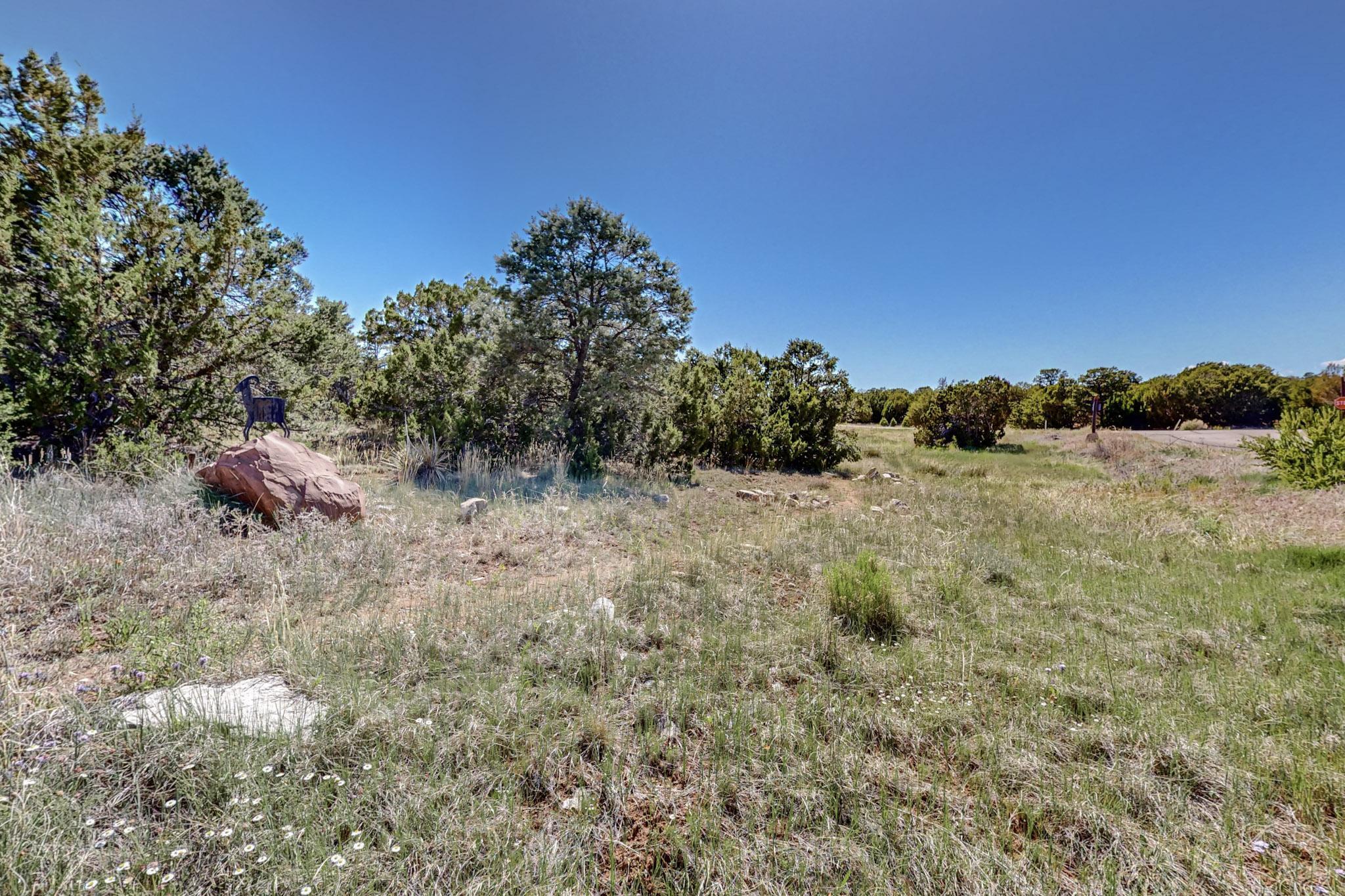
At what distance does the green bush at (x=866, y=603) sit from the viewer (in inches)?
133

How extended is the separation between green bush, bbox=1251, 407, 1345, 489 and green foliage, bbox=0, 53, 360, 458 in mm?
17789

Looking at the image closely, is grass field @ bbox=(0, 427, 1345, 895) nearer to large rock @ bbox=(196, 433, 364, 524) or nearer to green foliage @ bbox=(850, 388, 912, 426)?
large rock @ bbox=(196, 433, 364, 524)

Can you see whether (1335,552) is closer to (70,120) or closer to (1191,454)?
(1191,454)

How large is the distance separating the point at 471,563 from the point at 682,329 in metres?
6.80

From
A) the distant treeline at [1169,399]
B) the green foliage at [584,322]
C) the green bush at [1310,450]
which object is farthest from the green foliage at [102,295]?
the distant treeline at [1169,399]

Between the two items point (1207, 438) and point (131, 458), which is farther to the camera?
point (1207, 438)

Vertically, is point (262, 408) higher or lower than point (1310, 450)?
higher

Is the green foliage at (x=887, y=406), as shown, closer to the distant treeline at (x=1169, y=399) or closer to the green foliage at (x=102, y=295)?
the distant treeline at (x=1169, y=399)

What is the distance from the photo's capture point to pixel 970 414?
1922cm

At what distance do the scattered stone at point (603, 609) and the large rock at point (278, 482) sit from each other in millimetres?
3345

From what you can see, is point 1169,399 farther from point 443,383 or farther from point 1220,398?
point 443,383

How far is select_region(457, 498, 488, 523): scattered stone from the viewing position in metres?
5.56

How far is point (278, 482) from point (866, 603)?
19.0ft

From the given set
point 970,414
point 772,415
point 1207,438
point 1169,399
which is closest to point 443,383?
point 772,415
